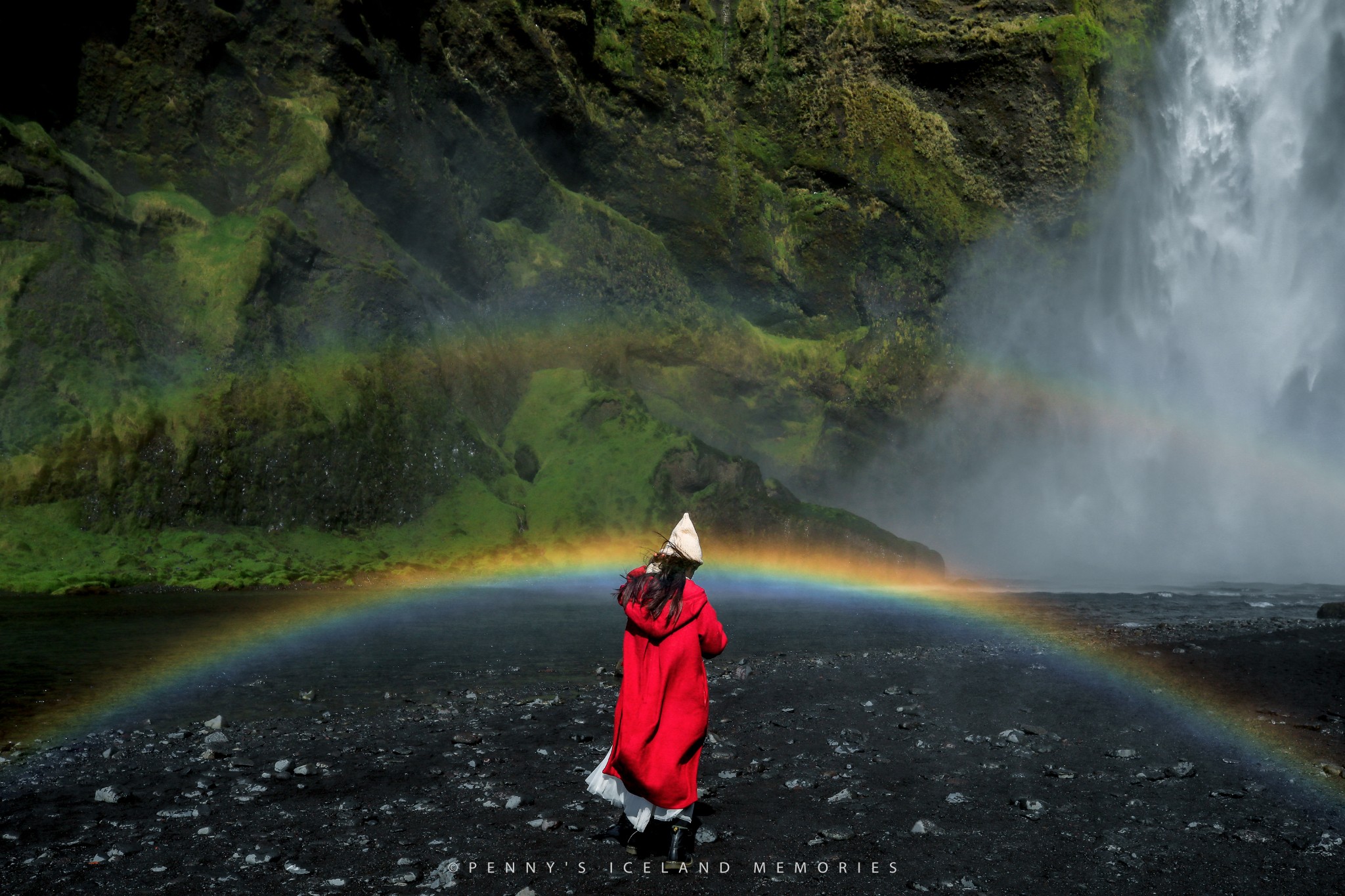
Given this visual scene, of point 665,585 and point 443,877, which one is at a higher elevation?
point 665,585

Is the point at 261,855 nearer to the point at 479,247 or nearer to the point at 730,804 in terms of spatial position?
the point at 730,804

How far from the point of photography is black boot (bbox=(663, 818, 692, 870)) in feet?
18.4

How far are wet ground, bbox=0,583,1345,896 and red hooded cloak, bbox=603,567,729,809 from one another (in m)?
0.44

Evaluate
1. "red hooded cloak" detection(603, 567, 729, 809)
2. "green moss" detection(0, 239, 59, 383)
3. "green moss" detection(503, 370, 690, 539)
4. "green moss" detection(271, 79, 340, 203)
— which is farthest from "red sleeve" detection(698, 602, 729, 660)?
"green moss" detection(271, 79, 340, 203)

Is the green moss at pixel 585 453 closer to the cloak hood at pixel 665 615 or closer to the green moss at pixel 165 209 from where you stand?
the green moss at pixel 165 209

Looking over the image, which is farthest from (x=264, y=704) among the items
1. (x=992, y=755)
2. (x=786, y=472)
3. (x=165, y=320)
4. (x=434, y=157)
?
(x=786, y=472)

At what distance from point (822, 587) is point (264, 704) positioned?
24913 millimetres

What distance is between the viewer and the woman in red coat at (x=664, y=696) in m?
5.77

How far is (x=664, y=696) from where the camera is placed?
5898 mm

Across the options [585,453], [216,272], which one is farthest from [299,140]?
[585,453]

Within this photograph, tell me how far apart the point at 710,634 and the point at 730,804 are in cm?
179

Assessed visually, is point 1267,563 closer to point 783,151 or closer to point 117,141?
point 783,151

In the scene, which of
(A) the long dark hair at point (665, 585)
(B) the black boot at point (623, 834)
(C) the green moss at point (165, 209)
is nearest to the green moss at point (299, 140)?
(C) the green moss at point (165, 209)

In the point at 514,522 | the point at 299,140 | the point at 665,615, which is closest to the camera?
the point at 665,615
